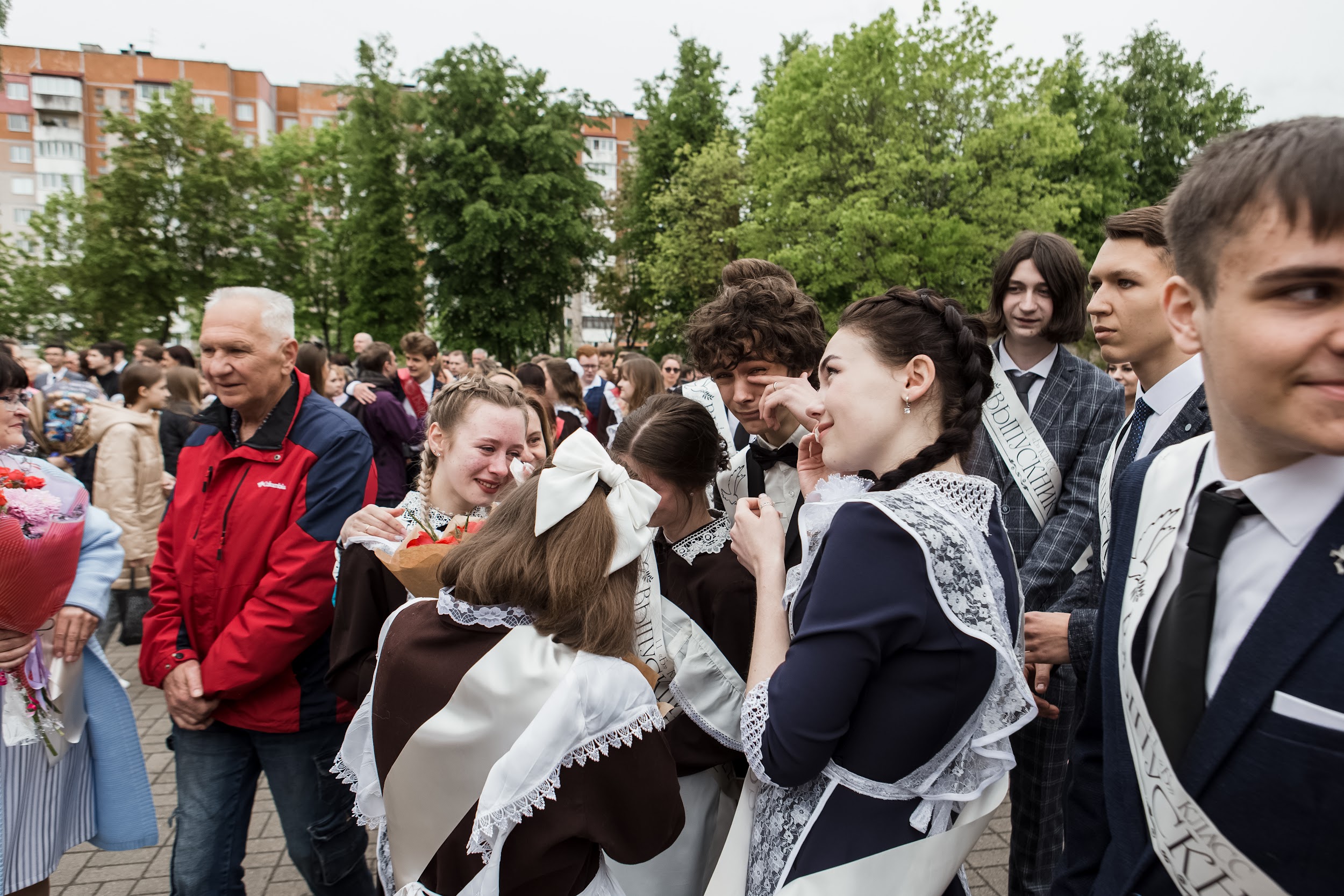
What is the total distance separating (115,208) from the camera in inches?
1045

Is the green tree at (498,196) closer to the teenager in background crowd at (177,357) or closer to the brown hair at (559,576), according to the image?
the teenager in background crowd at (177,357)

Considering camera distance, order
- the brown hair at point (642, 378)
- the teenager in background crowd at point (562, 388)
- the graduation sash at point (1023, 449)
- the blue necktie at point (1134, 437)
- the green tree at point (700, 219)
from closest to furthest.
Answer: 1. the blue necktie at point (1134, 437)
2. the graduation sash at point (1023, 449)
3. the teenager in background crowd at point (562, 388)
4. the brown hair at point (642, 378)
5. the green tree at point (700, 219)

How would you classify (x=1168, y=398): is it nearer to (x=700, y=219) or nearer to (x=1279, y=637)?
(x=1279, y=637)

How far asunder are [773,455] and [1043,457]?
41.3 inches

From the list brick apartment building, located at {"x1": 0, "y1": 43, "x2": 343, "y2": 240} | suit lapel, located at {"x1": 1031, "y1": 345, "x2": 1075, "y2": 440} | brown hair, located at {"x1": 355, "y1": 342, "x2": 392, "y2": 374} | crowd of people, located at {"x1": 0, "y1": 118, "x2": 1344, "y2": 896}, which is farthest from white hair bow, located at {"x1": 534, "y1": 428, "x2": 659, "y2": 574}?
brick apartment building, located at {"x1": 0, "y1": 43, "x2": 343, "y2": 240}

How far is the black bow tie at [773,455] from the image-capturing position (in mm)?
2768

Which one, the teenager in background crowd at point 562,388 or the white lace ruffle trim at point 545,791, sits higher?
the teenager in background crowd at point 562,388

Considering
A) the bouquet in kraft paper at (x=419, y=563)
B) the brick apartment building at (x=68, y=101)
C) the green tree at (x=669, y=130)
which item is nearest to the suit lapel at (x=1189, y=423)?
the bouquet in kraft paper at (x=419, y=563)

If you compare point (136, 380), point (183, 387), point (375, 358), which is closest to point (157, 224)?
point (375, 358)

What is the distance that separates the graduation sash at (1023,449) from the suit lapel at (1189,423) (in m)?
0.64

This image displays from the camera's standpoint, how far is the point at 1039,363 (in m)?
3.19

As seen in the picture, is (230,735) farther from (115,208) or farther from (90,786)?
(115,208)

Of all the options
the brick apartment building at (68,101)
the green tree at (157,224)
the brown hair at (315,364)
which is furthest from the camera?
the brick apartment building at (68,101)

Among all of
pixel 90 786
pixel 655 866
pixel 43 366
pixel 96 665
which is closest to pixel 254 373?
pixel 96 665
